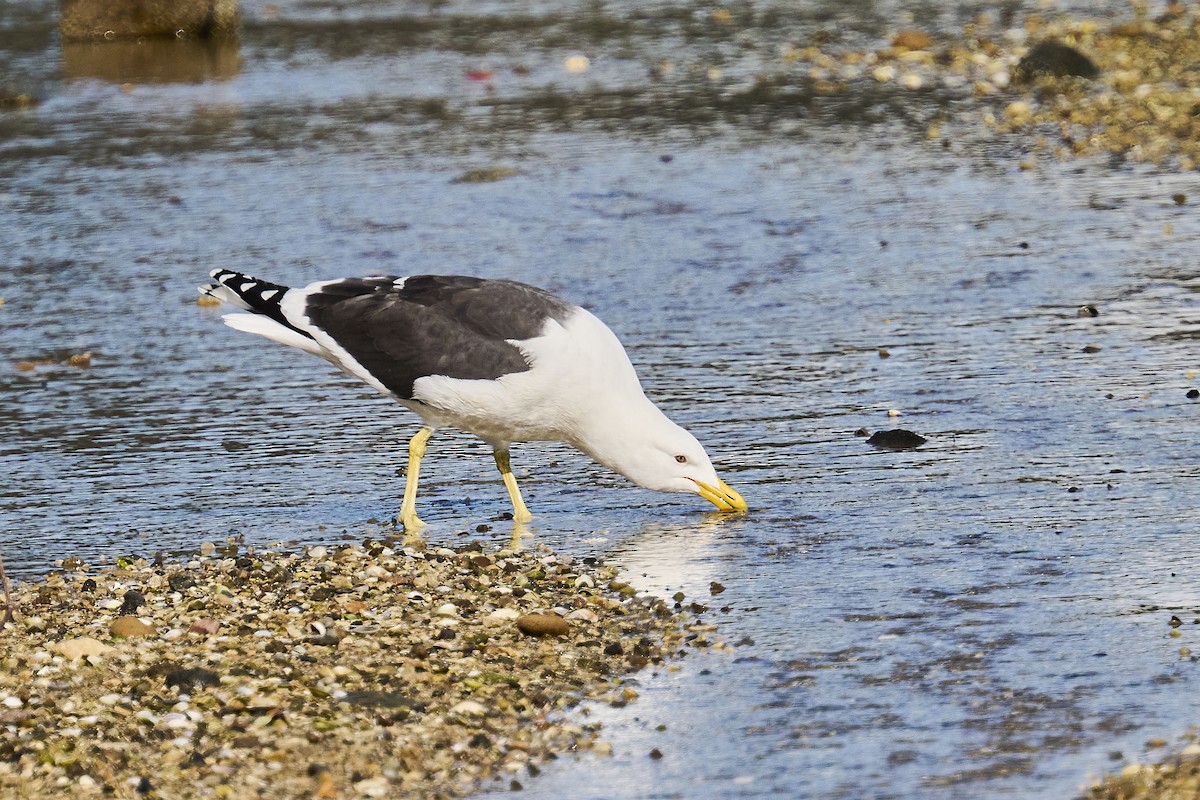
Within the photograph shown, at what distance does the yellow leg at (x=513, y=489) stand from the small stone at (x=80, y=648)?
1.71 meters

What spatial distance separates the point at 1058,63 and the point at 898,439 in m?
7.50

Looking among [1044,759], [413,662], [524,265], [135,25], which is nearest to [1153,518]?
[1044,759]

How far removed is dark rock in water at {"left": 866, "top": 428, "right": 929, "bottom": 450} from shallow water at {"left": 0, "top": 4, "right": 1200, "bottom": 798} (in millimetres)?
59

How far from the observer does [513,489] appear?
21.7 feet

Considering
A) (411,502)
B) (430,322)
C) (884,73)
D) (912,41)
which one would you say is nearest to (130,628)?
(411,502)

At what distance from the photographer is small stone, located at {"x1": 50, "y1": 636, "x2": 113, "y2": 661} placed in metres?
5.27

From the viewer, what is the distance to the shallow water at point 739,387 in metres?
4.87

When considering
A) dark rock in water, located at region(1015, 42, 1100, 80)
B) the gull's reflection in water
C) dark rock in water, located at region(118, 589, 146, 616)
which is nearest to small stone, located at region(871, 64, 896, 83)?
dark rock in water, located at region(1015, 42, 1100, 80)

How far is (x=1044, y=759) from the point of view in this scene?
4.40 m

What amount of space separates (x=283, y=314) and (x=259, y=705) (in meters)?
2.37

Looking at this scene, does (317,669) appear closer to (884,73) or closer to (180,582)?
(180,582)

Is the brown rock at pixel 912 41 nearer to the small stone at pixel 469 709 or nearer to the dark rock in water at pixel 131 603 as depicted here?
the dark rock in water at pixel 131 603

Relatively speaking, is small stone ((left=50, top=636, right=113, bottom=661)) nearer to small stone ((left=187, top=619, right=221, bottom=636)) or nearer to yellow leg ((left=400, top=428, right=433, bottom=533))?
small stone ((left=187, top=619, right=221, bottom=636))

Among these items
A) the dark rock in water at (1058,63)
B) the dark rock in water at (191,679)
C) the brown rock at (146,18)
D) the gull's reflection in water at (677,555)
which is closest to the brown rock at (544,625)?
the gull's reflection in water at (677,555)
